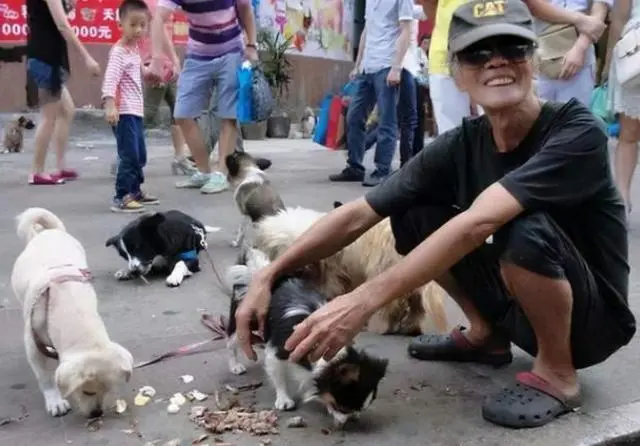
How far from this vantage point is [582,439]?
2838 mm

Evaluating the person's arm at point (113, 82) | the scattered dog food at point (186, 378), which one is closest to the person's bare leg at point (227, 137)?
the person's arm at point (113, 82)

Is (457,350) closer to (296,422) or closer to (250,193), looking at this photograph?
(296,422)

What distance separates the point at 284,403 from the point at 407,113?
5.47 metres

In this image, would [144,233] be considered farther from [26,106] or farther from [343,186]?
[26,106]

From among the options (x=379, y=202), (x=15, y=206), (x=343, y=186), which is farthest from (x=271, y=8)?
(x=379, y=202)

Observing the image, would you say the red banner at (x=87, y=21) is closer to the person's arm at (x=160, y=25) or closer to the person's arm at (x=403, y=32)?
the person's arm at (x=160, y=25)

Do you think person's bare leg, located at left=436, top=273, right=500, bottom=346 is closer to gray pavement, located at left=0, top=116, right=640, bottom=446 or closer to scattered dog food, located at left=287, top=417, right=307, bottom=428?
gray pavement, located at left=0, top=116, right=640, bottom=446

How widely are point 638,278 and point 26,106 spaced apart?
924 cm

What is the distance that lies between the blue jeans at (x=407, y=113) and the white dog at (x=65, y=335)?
503 centimetres

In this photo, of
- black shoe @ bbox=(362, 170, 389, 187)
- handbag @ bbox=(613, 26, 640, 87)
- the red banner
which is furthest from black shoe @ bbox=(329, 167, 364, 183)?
the red banner

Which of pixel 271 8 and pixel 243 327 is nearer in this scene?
pixel 243 327

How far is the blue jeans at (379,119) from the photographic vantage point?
7680 mm

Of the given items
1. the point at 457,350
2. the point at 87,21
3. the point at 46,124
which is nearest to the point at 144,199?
the point at 46,124

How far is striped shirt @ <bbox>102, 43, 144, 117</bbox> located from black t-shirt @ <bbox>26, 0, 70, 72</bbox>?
3.42 ft
